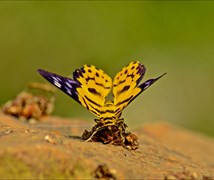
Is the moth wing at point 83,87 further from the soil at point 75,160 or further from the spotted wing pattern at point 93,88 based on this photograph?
the soil at point 75,160

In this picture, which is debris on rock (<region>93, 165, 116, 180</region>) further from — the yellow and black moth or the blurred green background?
the blurred green background

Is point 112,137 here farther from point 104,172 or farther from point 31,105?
point 31,105

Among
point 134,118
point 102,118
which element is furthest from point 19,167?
point 134,118

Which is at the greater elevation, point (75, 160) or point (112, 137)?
point (112, 137)

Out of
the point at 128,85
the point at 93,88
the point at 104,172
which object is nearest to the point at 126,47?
the point at 93,88

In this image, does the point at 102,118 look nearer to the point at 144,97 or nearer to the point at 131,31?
the point at 144,97

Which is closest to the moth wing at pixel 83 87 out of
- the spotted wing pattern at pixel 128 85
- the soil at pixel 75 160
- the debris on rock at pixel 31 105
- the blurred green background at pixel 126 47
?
the spotted wing pattern at pixel 128 85

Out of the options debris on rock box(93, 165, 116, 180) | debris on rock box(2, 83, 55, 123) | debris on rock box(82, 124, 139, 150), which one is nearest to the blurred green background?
debris on rock box(2, 83, 55, 123)

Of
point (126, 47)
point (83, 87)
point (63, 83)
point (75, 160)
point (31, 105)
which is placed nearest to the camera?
point (75, 160)
